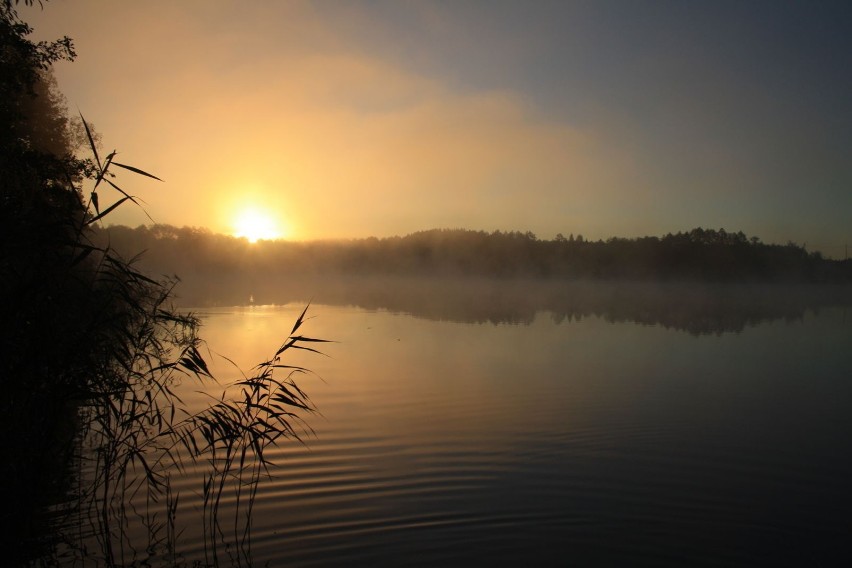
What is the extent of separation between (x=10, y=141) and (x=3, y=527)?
5.81m

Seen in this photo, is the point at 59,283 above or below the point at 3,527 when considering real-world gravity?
above

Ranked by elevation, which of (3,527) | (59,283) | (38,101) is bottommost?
(3,527)

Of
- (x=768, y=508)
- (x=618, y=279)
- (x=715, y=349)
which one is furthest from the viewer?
(x=618, y=279)

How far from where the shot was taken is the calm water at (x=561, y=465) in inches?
218

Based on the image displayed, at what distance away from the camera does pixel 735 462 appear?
26.6 ft

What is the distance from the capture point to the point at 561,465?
7.76m

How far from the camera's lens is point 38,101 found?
15148mm

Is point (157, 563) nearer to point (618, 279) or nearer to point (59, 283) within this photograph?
point (59, 283)

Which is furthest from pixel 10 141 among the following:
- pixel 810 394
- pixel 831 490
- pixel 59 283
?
pixel 810 394

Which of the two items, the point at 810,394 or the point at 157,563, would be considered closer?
the point at 157,563

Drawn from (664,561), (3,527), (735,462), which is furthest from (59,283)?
(735,462)

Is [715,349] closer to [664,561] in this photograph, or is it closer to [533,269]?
[664,561]

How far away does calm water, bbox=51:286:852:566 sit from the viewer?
5.53m

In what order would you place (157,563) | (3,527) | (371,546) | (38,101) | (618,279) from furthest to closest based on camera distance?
(618,279) → (38,101) → (371,546) → (157,563) → (3,527)
